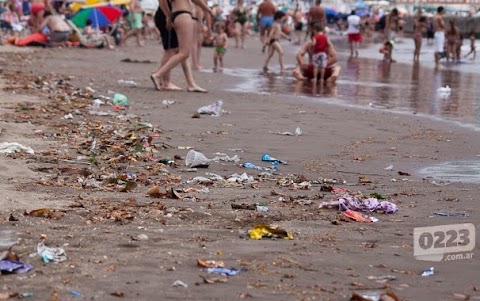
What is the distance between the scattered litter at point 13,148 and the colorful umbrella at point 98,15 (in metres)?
23.9

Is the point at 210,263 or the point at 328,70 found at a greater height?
the point at 210,263

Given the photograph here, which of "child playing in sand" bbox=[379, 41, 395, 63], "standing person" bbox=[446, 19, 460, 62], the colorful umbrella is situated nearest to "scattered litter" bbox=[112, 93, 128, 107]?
"child playing in sand" bbox=[379, 41, 395, 63]

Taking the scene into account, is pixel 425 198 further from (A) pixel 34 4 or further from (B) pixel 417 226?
(A) pixel 34 4

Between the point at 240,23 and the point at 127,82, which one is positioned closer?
the point at 127,82

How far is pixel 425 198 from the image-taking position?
6895 mm

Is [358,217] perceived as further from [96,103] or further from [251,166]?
[96,103]

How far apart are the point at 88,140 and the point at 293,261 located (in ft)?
14.9

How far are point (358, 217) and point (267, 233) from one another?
31.9 inches

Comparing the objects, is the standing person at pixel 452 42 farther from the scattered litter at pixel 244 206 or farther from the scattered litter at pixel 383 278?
the scattered litter at pixel 383 278

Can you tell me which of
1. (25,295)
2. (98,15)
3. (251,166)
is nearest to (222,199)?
(251,166)

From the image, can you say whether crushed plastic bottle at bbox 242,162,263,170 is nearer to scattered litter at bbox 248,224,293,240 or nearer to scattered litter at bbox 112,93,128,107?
scattered litter at bbox 248,224,293,240

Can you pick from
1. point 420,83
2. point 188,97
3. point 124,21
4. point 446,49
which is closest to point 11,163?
point 188,97
